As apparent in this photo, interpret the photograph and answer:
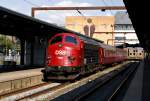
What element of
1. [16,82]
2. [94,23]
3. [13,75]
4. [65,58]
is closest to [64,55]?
[65,58]

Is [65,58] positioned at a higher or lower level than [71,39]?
lower

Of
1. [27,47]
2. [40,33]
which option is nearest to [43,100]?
[40,33]

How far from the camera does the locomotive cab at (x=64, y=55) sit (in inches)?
953

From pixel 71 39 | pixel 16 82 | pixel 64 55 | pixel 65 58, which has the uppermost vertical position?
pixel 71 39

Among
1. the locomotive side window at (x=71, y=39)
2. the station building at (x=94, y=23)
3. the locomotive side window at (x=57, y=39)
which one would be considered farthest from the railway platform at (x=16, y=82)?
the station building at (x=94, y=23)

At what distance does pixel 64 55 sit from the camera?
969 inches

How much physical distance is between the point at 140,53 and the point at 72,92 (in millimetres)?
92794

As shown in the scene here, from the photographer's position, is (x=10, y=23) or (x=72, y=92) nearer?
(x=72, y=92)

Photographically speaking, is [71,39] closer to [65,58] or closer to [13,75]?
[65,58]

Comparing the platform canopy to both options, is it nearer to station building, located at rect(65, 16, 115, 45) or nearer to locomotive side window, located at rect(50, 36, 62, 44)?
locomotive side window, located at rect(50, 36, 62, 44)

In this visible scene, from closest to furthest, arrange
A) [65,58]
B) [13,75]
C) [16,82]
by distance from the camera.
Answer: [16,82], [65,58], [13,75]

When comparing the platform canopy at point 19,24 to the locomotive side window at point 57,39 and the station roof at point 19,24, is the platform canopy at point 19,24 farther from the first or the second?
the locomotive side window at point 57,39

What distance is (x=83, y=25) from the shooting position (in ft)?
480

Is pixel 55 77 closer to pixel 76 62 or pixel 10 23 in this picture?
pixel 76 62
